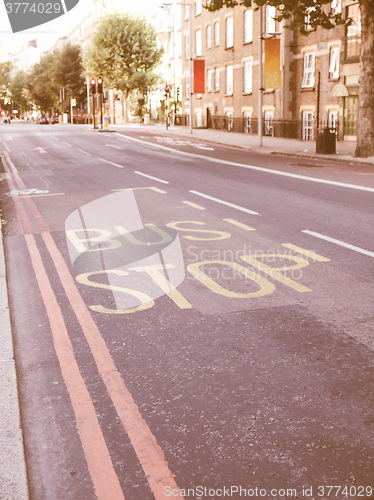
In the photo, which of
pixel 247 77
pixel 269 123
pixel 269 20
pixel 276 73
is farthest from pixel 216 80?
pixel 276 73

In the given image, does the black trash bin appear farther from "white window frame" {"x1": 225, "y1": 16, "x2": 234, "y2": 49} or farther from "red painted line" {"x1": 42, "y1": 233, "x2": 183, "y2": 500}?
"white window frame" {"x1": 225, "y1": 16, "x2": 234, "y2": 49}

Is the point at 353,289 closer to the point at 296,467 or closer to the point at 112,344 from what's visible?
the point at 112,344

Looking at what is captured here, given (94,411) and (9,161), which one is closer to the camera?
(94,411)

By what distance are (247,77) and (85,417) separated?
43.7 meters

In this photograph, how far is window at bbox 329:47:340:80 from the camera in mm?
34000

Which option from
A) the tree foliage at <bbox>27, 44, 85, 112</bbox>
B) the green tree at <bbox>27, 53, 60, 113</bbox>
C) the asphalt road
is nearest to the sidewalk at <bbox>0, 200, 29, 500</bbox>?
the asphalt road

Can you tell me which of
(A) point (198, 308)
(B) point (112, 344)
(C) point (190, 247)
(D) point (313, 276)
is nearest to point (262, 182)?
(C) point (190, 247)

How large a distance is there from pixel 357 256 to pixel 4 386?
17.0 ft

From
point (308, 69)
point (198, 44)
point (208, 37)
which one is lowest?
point (308, 69)

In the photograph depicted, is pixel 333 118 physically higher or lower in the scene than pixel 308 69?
lower

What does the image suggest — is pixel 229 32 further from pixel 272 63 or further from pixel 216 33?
pixel 272 63

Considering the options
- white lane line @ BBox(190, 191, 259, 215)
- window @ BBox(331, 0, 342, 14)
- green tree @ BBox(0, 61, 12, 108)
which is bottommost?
white lane line @ BBox(190, 191, 259, 215)

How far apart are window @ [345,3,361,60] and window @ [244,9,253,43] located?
39.5 ft

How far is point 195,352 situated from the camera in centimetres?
480
